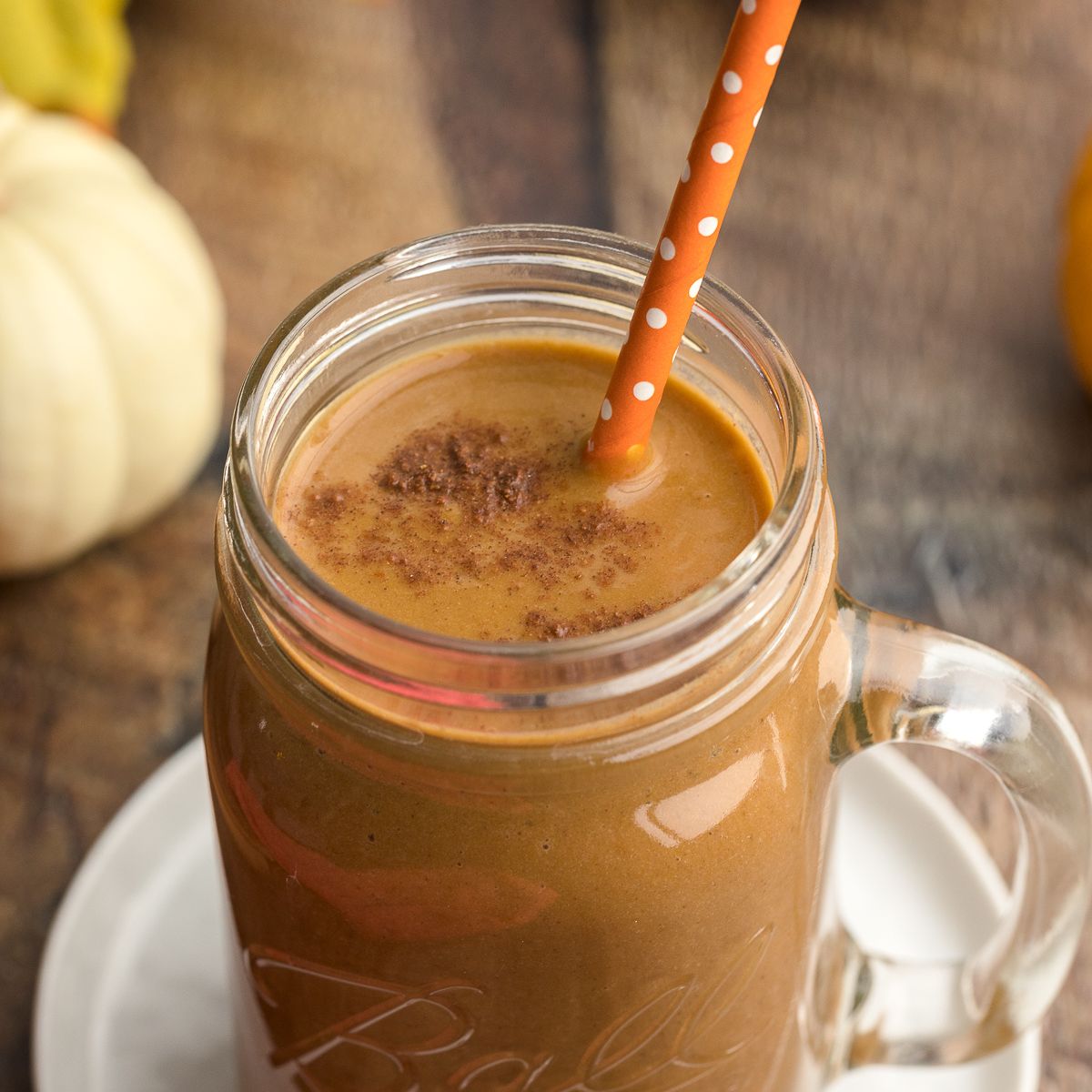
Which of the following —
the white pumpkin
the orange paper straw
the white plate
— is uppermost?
the orange paper straw

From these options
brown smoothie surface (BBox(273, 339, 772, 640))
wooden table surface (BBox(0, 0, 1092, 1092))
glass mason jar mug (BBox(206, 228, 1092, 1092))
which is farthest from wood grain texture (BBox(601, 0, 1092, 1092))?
brown smoothie surface (BBox(273, 339, 772, 640))

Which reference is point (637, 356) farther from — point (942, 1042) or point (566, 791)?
point (942, 1042)

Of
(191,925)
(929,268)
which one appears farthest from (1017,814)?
(929,268)

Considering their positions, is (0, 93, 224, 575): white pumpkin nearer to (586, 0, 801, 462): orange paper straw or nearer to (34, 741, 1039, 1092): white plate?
(34, 741, 1039, 1092): white plate

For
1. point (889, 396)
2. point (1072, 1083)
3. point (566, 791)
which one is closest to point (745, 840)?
point (566, 791)

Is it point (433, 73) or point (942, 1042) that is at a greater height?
point (433, 73)

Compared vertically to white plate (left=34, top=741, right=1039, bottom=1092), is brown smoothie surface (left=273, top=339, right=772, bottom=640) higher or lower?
higher

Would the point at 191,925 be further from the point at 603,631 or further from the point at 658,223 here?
the point at 658,223
